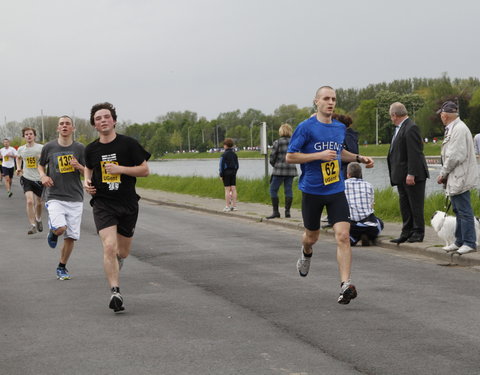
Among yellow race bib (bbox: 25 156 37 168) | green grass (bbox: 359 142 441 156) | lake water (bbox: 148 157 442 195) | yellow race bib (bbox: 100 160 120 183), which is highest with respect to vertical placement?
yellow race bib (bbox: 100 160 120 183)

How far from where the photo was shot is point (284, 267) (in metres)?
9.70

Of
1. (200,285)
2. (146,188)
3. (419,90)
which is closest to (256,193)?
(146,188)

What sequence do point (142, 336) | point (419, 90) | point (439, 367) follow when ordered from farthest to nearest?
1. point (419, 90)
2. point (142, 336)
3. point (439, 367)

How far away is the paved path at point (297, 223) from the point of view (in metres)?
9.88

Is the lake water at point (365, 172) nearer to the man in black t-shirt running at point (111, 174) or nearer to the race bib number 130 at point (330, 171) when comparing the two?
the race bib number 130 at point (330, 171)

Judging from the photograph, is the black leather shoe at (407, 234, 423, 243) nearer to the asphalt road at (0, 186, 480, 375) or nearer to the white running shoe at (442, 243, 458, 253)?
the asphalt road at (0, 186, 480, 375)

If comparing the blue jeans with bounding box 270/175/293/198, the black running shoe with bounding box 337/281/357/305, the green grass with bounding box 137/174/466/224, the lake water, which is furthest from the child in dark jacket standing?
the black running shoe with bounding box 337/281/357/305

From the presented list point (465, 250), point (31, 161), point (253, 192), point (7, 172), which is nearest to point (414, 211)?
point (465, 250)

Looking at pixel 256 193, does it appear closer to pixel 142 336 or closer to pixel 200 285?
pixel 200 285

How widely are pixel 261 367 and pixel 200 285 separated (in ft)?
11.3

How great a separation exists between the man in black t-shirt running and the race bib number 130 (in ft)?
5.46

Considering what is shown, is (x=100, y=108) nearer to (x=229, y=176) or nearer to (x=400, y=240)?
(x=400, y=240)

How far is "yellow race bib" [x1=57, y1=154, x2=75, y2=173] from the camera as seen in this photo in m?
9.35

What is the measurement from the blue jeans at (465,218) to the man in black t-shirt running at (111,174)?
4444mm
